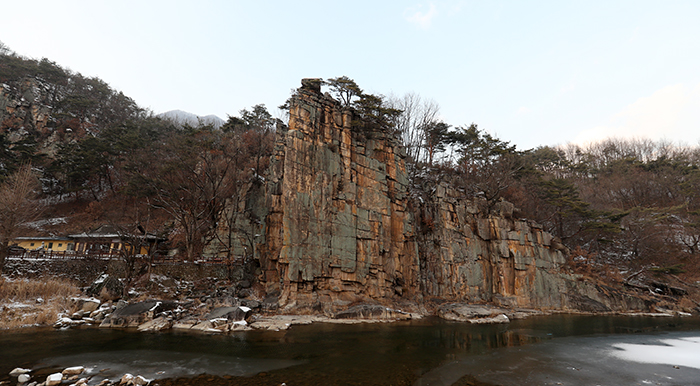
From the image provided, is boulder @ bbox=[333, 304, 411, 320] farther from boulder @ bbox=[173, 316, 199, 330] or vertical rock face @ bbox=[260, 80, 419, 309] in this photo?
boulder @ bbox=[173, 316, 199, 330]

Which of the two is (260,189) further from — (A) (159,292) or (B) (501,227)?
(B) (501,227)

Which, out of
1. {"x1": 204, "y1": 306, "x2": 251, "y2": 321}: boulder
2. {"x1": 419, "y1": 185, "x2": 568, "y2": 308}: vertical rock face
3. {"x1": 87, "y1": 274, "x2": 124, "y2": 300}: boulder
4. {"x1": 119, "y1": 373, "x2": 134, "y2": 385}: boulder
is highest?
{"x1": 419, "y1": 185, "x2": 568, "y2": 308}: vertical rock face

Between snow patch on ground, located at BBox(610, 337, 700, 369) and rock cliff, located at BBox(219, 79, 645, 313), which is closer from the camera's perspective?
snow patch on ground, located at BBox(610, 337, 700, 369)

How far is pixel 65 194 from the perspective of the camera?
4441 centimetres

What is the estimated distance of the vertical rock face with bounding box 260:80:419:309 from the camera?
80.9 feet

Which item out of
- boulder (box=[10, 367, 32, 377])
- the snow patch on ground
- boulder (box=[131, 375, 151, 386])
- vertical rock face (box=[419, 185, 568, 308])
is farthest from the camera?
vertical rock face (box=[419, 185, 568, 308])

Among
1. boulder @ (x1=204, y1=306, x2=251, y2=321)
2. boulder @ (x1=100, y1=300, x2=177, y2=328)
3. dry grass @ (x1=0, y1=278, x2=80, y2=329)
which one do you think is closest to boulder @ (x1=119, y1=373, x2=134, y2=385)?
boulder @ (x1=204, y1=306, x2=251, y2=321)

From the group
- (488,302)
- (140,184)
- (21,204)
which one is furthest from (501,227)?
(21,204)

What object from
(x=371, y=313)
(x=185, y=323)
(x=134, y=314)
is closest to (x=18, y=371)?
(x=185, y=323)

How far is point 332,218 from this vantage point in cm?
2650

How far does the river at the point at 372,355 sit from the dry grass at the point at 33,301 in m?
2.04

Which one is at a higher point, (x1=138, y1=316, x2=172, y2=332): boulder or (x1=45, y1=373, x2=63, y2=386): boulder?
(x1=45, y1=373, x2=63, y2=386): boulder

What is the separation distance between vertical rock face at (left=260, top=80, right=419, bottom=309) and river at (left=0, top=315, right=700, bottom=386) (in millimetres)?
5908

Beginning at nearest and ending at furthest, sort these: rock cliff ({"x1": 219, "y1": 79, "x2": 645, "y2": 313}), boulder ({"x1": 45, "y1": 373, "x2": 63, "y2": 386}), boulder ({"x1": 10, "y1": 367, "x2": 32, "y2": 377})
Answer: boulder ({"x1": 45, "y1": 373, "x2": 63, "y2": 386}) → boulder ({"x1": 10, "y1": 367, "x2": 32, "y2": 377}) → rock cliff ({"x1": 219, "y1": 79, "x2": 645, "y2": 313})
